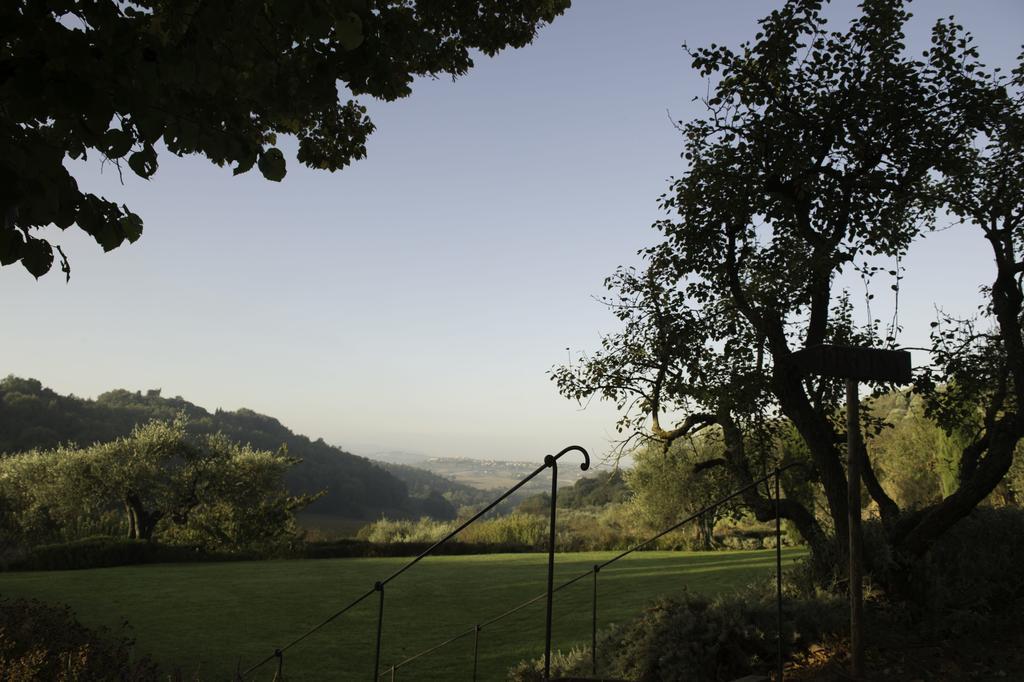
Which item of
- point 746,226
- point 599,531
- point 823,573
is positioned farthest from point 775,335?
point 599,531

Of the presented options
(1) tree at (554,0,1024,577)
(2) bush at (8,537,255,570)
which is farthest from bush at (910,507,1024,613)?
(2) bush at (8,537,255,570)

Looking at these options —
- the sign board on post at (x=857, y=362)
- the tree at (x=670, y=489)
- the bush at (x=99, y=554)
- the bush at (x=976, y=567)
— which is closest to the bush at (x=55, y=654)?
the sign board on post at (x=857, y=362)

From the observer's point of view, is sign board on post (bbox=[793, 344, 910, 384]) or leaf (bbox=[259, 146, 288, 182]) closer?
leaf (bbox=[259, 146, 288, 182])

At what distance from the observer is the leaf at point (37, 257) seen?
10.5ft

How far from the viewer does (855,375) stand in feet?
20.4

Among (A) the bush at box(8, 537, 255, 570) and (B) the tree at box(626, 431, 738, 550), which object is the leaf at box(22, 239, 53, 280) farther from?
(B) the tree at box(626, 431, 738, 550)

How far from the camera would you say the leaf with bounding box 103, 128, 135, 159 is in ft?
10.9

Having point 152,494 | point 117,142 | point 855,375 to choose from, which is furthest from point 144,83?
point 152,494

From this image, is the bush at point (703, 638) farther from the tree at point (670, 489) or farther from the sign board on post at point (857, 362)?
the tree at point (670, 489)

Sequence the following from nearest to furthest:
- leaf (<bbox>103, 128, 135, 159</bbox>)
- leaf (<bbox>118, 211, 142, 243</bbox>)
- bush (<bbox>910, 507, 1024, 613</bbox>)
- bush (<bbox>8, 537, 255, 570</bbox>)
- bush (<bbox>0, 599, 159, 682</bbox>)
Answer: leaf (<bbox>103, 128, 135, 159</bbox>)
leaf (<bbox>118, 211, 142, 243</bbox>)
bush (<bbox>0, 599, 159, 682</bbox>)
bush (<bbox>910, 507, 1024, 613</bbox>)
bush (<bbox>8, 537, 255, 570</bbox>)

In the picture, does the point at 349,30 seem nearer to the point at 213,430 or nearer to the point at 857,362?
the point at 857,362

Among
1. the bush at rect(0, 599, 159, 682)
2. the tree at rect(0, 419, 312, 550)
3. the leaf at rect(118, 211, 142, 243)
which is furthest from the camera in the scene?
the tree at rect(0, 419, 312, 550)

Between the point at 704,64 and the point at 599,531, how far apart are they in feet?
72.2

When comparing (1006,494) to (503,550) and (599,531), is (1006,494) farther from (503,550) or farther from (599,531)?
(503,550)
